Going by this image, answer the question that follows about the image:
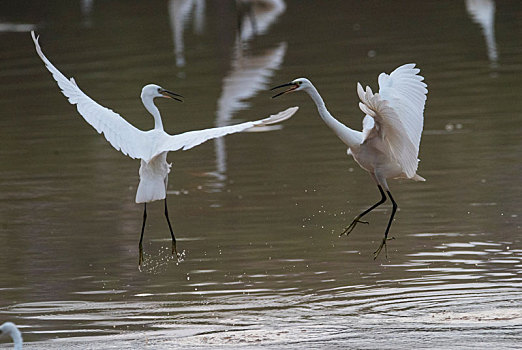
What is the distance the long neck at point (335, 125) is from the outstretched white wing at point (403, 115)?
15 centimetres

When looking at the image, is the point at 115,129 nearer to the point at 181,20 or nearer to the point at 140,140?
the point at 140,140

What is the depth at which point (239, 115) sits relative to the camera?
12750mm

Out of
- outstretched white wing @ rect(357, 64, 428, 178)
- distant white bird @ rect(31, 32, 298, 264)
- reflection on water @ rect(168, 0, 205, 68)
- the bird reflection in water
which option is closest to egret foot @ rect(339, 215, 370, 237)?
outstretched white wing @ rect(357, 64, 428, 178)

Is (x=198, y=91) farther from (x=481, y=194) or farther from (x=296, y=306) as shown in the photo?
(x=296, y=306)

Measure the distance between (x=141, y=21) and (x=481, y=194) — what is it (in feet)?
52.3

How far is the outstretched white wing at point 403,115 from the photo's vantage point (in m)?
7.21

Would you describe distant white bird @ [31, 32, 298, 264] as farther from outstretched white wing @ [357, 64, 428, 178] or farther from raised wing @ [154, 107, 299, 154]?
outstretched white wing @ [357, 64, 428, 178]

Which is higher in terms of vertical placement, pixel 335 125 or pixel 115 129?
pixel 115 129

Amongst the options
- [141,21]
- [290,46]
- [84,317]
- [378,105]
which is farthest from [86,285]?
[141,21]

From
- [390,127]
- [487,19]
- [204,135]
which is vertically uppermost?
[204,135]

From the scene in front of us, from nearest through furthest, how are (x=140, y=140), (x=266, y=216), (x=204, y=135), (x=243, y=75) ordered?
(x=204, y=135)
(x=140, y=140)
(x=266, y=216)
(x=243, y=75)

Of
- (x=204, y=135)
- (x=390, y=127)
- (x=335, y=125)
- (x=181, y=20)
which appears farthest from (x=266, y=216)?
(x=181, y=20)

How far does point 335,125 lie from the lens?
289 inches

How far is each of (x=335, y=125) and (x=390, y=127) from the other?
1.08 feet
